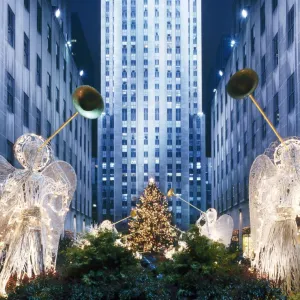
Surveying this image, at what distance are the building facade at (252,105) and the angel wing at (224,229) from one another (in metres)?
6.18

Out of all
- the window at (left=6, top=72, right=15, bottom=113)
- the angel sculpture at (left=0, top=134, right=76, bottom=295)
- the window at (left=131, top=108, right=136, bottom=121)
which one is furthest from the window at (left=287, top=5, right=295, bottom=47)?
the window at (left=131, top=108, right=136, bottom=121)

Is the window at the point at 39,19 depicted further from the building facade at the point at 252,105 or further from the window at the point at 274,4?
the window at the point at 274,4

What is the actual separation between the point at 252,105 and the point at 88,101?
110 feet

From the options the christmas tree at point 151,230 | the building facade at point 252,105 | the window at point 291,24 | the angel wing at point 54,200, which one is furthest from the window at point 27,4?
the christmas tree at point 151,230

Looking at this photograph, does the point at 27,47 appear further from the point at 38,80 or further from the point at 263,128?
the point at 263,128

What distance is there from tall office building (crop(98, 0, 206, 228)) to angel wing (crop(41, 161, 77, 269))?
122 metres

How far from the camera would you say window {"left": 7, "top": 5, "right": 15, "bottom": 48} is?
1200 inches

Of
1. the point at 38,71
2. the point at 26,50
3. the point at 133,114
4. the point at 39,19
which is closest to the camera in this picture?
the point at 26,50

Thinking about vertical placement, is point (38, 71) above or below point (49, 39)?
below

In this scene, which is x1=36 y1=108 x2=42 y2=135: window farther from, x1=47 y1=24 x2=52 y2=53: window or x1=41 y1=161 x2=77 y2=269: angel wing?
x1=41 y1=161 x2=77 y2=269: angel wing

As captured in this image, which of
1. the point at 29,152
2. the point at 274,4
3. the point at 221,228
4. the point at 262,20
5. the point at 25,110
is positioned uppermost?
the point at 262,20

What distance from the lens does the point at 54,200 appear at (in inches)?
694

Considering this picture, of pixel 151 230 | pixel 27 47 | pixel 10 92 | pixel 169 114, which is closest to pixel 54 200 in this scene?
pixel 10 92

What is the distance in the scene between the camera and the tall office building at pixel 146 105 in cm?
14012
